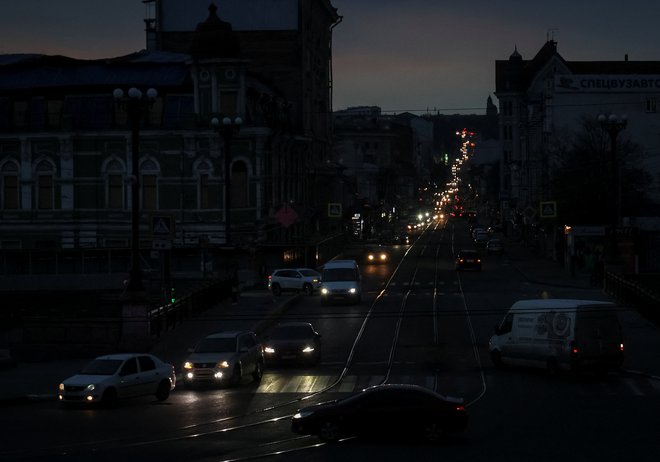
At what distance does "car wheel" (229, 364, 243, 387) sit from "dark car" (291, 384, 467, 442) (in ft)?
33.1

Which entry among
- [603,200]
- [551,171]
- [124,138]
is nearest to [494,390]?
[124,138]

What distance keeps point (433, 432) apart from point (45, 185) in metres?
53.9

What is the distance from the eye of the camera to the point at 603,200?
268 feet

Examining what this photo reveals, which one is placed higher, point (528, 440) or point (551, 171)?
point (551, 171)

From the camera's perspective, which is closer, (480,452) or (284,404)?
(480,452)

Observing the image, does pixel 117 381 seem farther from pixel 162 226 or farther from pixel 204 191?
pixel 204 191

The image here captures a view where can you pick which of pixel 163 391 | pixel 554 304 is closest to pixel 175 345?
pixel 163 391

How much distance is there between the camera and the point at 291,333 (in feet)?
125

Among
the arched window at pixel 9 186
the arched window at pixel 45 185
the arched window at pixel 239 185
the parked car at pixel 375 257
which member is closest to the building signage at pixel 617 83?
the parked car at pixel 375 257

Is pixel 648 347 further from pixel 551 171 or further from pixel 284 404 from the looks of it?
pixel 551 171

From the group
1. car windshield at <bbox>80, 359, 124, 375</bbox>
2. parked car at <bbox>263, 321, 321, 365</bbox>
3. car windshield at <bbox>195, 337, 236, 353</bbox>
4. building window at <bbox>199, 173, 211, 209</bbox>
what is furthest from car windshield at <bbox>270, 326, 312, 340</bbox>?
building window at <bbox>199, 173, 211, 209</bbox>

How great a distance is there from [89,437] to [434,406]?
7318 millimetres

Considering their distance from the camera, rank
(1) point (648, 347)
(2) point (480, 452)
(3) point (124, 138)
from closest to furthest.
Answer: (2) point (480, 452)
(1) point (648, 347)
(3) point (124, 138)

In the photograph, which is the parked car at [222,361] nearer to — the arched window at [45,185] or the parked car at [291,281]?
the parked car at [291,281]
